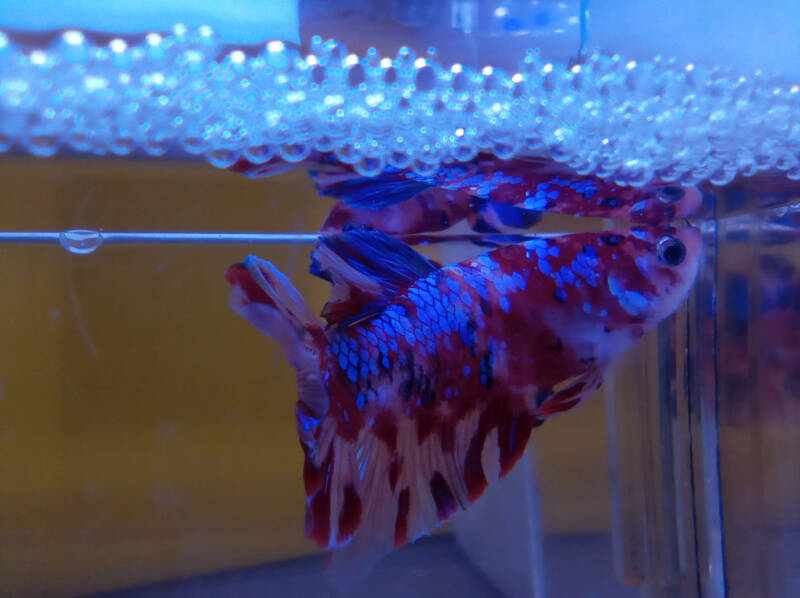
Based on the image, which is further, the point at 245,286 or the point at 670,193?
the point at 670,193

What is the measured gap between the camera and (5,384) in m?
1.08

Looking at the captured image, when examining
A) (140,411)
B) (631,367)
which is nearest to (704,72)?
(631,367)

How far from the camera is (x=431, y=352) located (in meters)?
0.98

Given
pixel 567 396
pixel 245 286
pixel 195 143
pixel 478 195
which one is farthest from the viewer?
pixel 478 195

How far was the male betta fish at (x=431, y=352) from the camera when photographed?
0.91m

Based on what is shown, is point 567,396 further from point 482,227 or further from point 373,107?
point 373,107

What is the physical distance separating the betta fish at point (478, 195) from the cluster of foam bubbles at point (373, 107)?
0.10 feet

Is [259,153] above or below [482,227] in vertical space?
above

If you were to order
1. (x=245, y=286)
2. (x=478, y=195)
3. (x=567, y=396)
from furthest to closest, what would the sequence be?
(x=478, y=195)
(x=567, y=396)
(x=245, y=286)

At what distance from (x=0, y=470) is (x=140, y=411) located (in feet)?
0.90

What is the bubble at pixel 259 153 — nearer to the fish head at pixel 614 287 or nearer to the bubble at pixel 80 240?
the bubble at pixel 80 240

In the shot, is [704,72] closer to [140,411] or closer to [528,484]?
[528,484]

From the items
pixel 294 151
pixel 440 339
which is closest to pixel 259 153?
pixel 294 151

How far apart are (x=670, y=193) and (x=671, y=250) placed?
7.3 inches
